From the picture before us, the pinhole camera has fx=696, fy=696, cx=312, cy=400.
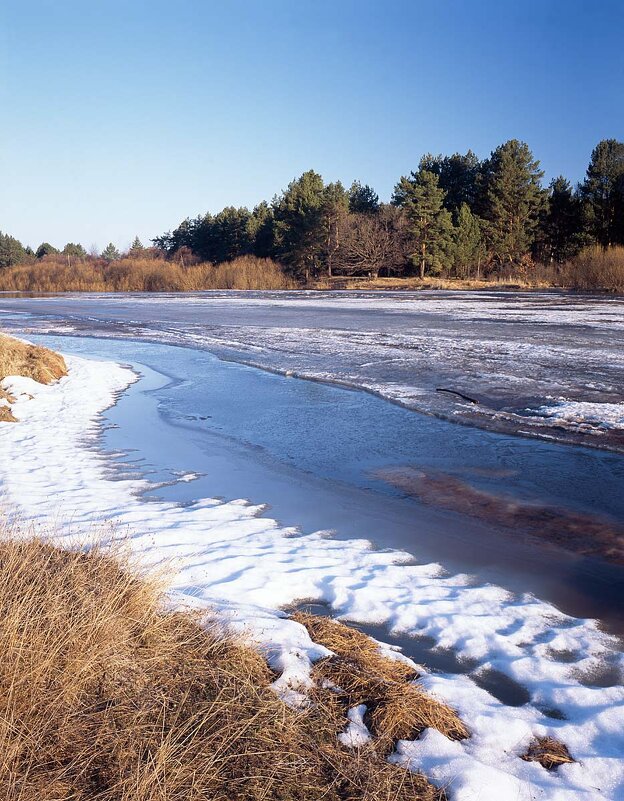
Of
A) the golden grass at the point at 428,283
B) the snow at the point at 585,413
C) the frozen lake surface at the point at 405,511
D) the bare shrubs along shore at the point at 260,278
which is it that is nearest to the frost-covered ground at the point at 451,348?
the snow at the point at 585,413

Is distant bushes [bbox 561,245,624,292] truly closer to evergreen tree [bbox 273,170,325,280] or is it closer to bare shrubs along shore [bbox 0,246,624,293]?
bare shrubs along shore [bbox 0,246,624,293]

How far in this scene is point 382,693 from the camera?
3738mm

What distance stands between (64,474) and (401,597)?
492cm

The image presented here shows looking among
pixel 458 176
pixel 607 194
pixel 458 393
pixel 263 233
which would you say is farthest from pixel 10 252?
pixel 458 393

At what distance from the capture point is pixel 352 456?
9.59 m

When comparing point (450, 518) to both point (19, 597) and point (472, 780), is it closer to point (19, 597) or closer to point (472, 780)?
point (472, 780)

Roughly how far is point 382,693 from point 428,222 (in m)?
62.6

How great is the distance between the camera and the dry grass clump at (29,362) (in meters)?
15.0

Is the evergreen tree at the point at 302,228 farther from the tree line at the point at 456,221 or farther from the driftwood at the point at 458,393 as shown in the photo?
the driftwood at the point at 458,393

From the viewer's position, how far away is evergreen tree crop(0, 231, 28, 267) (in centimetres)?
12238

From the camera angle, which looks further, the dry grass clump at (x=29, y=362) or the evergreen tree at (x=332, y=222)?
the evergreen tree at (x=332, y=222)

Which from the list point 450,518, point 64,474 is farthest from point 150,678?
point 64,474

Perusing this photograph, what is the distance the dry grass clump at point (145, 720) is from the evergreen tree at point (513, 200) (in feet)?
214

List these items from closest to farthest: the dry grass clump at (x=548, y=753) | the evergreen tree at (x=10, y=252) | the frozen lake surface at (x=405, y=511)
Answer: the dry grass clump at (x=548, y=753) → the frozen lake surface at (x=405, y=511) → the evergreen tree at (x=10, y=252)
